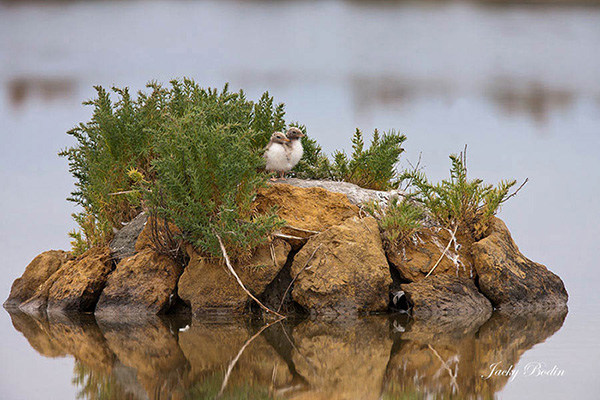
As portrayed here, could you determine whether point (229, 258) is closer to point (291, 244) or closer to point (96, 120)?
point (291, 244)

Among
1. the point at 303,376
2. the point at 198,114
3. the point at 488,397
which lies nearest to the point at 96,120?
the point at 198,114

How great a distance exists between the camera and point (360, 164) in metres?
10.5

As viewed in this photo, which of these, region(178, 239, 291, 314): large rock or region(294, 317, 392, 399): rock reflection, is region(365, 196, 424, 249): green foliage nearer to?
region(294, 317, 392, 399): rock reflection

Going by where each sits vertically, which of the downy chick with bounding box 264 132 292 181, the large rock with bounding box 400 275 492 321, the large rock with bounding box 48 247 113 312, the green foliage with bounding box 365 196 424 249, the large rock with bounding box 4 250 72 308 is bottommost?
the large rock with bounding box 4 250 72 308

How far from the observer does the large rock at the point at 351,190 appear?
9820 mm

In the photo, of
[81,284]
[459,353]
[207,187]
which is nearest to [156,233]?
[207,187]

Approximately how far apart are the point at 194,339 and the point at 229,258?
5.67 feet

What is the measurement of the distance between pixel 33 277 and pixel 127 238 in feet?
5.08

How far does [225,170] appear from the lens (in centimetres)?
845

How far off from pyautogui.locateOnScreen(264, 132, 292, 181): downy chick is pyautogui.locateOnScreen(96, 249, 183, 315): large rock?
1.70 metres

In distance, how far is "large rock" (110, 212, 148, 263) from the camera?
9.70 m

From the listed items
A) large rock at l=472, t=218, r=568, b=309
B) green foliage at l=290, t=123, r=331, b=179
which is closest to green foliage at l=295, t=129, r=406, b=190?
green foliage at l=290, t=123, r=331, b=179

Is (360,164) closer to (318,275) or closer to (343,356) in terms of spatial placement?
(318,275)

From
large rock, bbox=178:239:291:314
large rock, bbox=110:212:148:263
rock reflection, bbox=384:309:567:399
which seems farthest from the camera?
large rock, bbox=110:212:148:263
